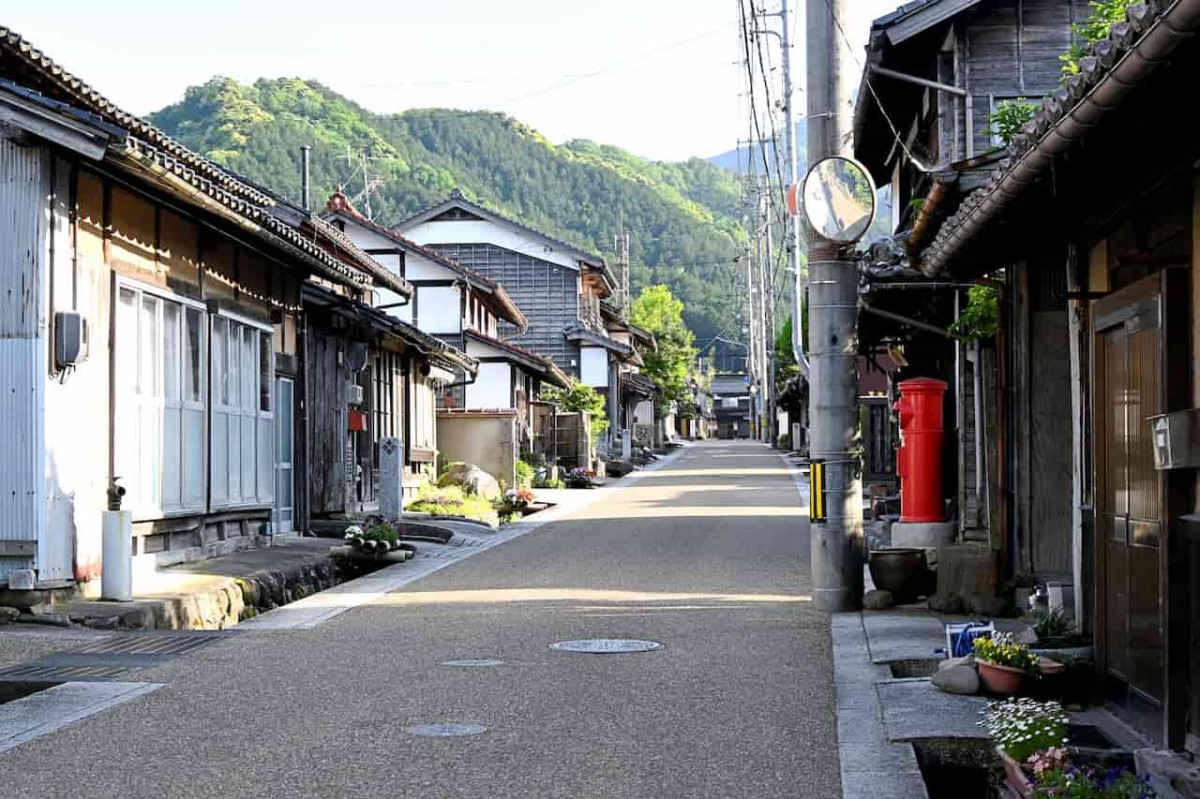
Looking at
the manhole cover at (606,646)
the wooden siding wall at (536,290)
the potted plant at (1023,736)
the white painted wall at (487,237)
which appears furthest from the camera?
the wooden siding wall at (536,290)

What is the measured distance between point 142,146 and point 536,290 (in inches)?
1821

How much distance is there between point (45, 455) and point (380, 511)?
12.2 meters

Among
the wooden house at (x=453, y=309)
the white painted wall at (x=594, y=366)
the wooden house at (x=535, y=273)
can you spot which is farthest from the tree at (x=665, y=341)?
the wooden house at (x=453, y=309)

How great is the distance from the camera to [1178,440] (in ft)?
21.4

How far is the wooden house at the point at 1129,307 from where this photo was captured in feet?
20.0

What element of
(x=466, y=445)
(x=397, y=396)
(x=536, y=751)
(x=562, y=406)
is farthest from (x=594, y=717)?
(x=562, y=406)

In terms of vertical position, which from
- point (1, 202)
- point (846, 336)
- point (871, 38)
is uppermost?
point (871, 38)

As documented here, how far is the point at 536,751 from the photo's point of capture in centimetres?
748

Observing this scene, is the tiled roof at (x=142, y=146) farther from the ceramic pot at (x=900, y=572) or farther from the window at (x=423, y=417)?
the window at (x=423, y=417)

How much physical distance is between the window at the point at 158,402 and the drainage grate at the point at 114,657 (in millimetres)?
2933

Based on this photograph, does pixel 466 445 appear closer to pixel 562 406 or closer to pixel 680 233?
pixel 562 406

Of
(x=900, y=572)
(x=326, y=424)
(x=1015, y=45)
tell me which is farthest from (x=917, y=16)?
(x=326, y=424)

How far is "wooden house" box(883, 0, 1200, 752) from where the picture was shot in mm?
6086

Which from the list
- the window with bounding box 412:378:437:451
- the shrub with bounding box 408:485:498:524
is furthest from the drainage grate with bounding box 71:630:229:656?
the window with bounding box 412:378:437:451
